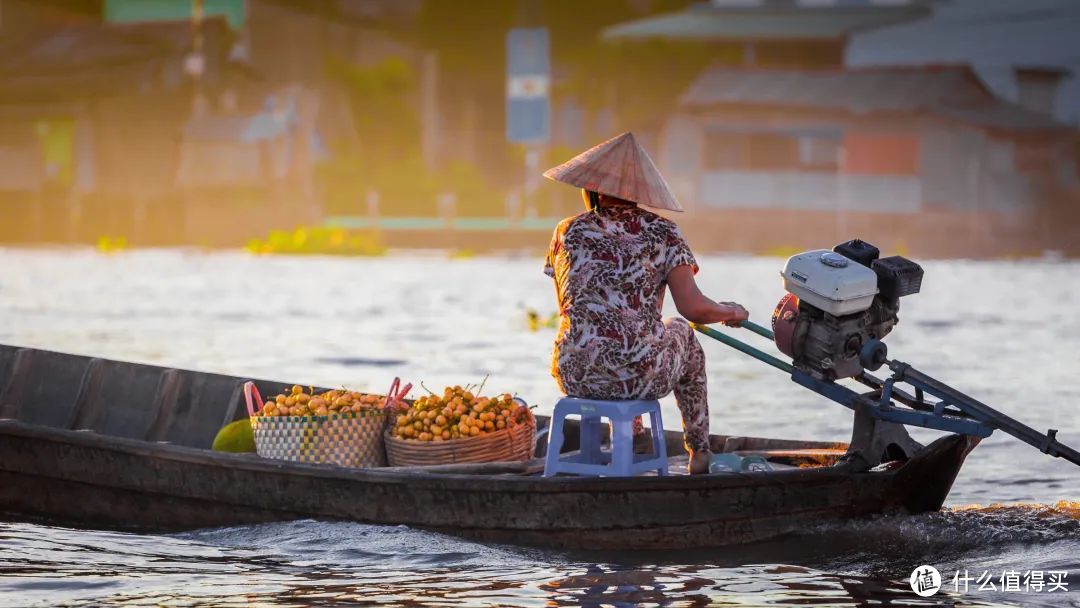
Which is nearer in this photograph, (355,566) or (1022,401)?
(355,566)

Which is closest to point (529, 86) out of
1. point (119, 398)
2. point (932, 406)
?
point (119, 398)

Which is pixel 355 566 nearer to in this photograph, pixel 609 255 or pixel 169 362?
pixel 609 255

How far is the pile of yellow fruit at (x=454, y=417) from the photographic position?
20.8 feet

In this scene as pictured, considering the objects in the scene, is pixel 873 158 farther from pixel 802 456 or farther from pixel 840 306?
pixel 840 306

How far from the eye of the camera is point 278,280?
25500 mm

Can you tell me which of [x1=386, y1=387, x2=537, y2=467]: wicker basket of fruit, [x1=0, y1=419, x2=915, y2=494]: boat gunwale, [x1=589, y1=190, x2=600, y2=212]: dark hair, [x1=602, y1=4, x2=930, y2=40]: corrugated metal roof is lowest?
[x1=0, y1=419, x2=915, y2=494]: boat gunwale

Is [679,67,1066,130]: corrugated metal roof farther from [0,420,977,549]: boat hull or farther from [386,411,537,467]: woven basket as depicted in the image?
[0,420,977,549]: boat hull

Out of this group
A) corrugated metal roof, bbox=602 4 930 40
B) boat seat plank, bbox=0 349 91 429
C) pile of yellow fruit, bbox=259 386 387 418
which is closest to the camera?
pile of yellow fruit, bbox=259 386 387 418

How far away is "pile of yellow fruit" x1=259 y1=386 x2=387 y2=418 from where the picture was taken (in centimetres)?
643

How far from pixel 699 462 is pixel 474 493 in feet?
2.67

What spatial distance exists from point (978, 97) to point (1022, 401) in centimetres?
2152

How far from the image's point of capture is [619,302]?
229 inches

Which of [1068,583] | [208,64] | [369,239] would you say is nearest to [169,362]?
[1068,583]

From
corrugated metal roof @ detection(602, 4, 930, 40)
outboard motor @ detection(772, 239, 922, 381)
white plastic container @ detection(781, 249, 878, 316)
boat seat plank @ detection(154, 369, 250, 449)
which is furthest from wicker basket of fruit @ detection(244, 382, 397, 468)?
corrugated metal roof @ detection(602, 4, 930, 40)
